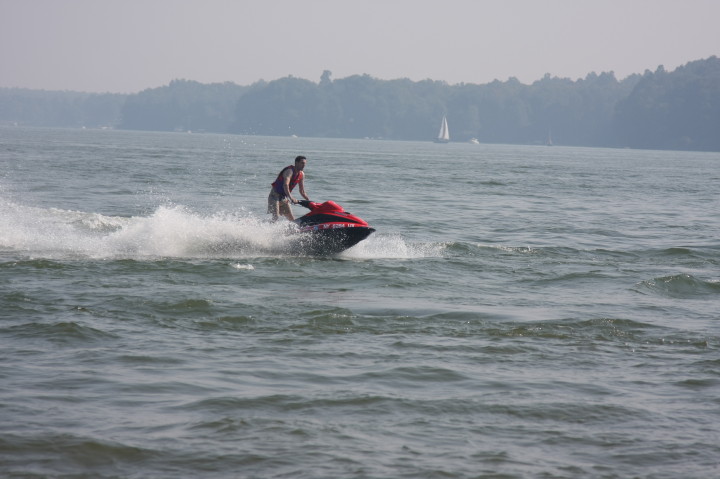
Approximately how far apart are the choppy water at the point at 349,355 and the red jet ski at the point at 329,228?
1.12 feet

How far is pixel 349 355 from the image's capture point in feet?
28.4

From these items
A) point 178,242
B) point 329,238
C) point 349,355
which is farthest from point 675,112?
point 349,355

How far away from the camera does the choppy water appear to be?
6188 mm

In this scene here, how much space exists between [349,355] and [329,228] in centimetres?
614

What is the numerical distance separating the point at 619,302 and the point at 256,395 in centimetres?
632

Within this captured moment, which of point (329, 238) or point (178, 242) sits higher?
point (329, 238)

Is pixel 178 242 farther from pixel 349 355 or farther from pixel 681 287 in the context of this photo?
pixel 681 287

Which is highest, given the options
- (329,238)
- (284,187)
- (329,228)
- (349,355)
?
(284,187)

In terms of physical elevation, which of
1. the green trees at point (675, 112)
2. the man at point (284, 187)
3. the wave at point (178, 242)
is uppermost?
the green trees at point (675, 112)

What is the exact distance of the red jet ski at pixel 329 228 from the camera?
14641 mm

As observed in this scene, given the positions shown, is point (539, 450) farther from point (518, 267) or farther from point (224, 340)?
point (518, 267)

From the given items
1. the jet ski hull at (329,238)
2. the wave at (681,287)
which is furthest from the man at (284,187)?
the wave at (681,287)

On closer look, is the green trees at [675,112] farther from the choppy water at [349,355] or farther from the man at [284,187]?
the man at [284,187]

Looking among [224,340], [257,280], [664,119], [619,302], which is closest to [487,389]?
[224,340]
